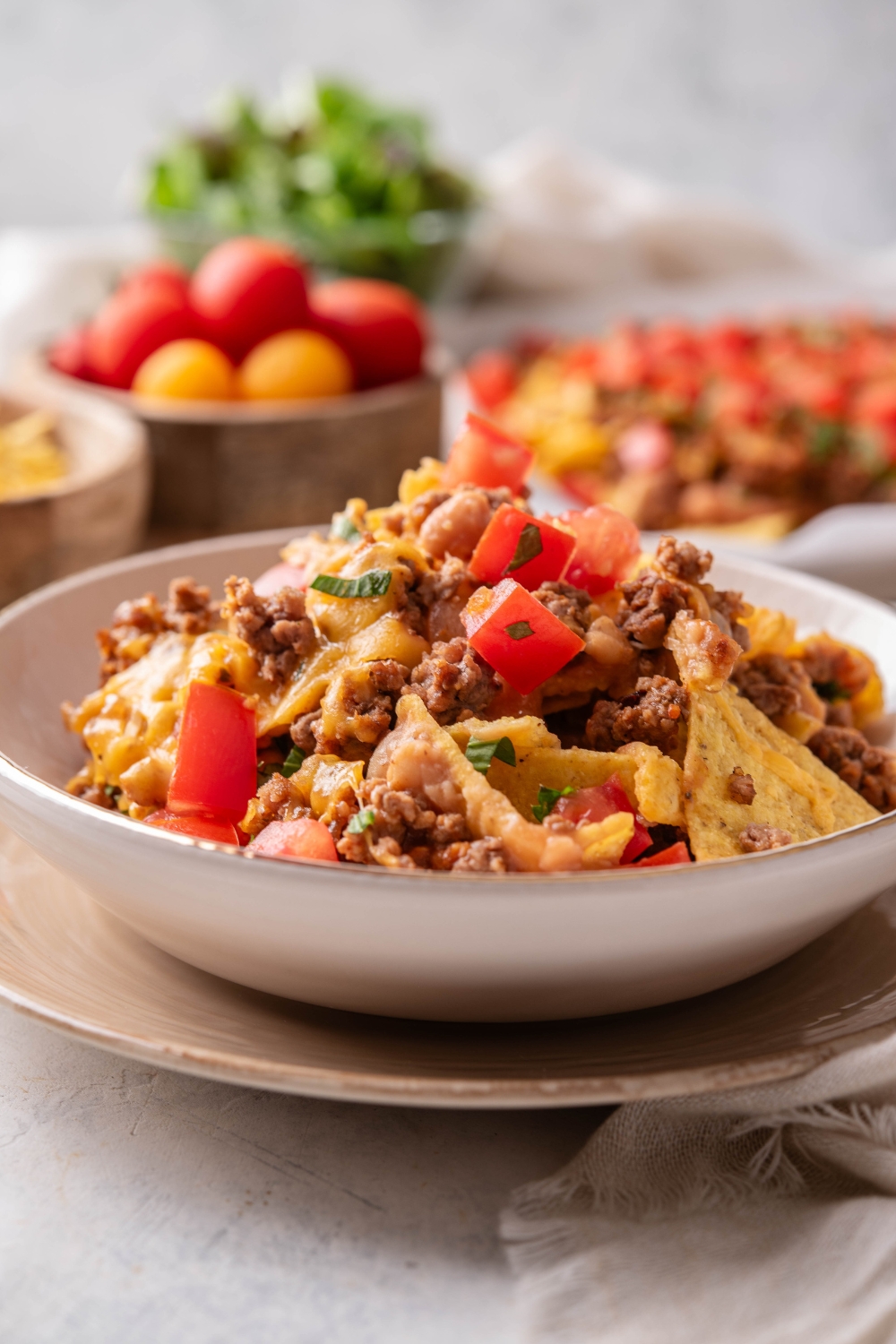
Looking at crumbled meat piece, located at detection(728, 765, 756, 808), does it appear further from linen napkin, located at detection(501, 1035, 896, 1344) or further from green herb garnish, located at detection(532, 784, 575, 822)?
linen napkin, located at detection(501, 1035, 896, 1344)

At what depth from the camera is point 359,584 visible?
9.00ft

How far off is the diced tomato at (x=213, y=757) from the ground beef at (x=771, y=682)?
1.04 m

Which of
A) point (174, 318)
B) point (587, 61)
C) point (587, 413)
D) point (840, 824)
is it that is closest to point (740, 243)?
point (587, 413)

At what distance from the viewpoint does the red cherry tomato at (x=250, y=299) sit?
5.79 meters

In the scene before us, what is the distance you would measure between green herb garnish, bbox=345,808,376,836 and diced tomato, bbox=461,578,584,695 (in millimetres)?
411

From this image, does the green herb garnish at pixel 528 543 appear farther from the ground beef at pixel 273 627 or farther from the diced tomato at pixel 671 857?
the diced tomato at pixel 671 857

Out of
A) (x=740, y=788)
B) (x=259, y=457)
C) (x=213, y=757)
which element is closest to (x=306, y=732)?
(x=213, y=757)

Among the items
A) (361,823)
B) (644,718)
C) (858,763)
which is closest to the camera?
(361,823)

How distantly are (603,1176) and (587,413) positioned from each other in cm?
518

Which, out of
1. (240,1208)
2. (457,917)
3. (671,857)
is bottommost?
(240,1208)

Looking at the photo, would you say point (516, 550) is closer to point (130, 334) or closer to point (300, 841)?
point (300, 841)

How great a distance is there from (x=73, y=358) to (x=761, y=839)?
167 inches

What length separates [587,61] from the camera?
1241 centimetres

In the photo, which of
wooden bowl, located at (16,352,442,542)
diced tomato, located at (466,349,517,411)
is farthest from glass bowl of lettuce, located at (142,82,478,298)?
wooden bowl, located at (16,352,442,542)
